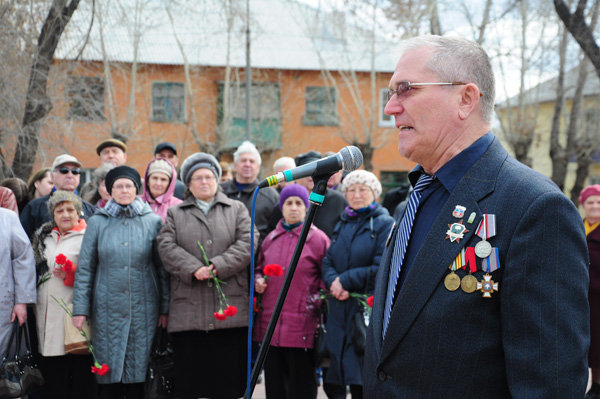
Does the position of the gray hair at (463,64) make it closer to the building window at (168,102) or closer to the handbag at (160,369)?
the handbag at (160,369)

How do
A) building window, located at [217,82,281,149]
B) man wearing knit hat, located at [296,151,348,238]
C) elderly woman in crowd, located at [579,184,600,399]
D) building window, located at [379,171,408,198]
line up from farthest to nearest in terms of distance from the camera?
building window, located at [379,171,408,198], building window, located at [217,82,281,149], man wearing knit hat, located at [296,151,348,238], elderly woman in crowd, located at [579,184,600,399]

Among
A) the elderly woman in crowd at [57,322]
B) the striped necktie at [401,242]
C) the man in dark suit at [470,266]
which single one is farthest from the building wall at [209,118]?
the man in dark suit at [470,266]

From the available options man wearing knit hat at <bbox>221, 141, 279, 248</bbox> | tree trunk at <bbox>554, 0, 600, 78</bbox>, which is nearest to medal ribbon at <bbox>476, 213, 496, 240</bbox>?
man wearing knit hat at <bbox>221, 141, 279, 248</bbox>

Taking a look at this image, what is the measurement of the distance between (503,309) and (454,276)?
0.58 feet

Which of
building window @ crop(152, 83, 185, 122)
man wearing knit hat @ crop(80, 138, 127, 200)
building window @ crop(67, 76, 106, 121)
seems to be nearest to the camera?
man wearing knit hat @ crop(80, 138, 127, 200)

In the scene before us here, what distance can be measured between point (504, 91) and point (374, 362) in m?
20.1

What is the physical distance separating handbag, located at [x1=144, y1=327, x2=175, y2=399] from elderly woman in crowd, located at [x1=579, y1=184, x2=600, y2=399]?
3765mm

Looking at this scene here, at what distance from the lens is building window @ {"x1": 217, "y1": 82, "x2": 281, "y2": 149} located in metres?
23.9

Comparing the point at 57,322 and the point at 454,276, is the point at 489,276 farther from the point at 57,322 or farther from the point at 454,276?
the point at 57,322

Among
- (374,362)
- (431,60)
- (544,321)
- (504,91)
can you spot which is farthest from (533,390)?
(504,91)

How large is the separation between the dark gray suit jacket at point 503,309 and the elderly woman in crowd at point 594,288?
426 centimetres

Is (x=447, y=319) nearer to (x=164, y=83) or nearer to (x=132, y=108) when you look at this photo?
(x=132, y=108)

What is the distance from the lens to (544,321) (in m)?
1.86

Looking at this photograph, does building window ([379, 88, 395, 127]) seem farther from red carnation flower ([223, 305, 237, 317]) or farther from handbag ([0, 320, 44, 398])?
handbag ([0, 320, 44, 398])
